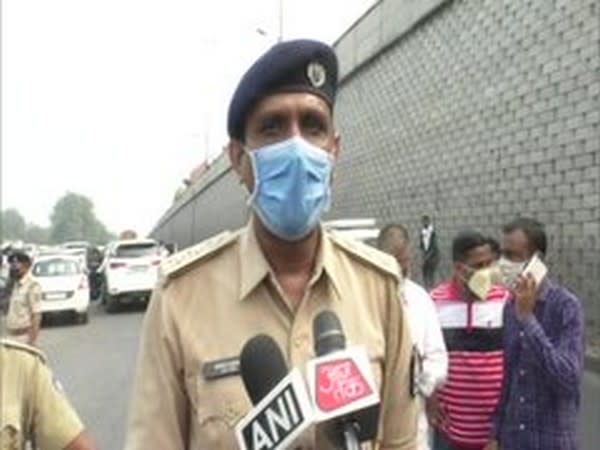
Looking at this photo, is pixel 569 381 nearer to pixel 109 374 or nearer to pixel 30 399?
pixel 30 399

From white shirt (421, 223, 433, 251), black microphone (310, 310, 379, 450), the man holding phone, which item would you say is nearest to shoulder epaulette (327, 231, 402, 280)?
black microphone (310, 310, 379, 450)

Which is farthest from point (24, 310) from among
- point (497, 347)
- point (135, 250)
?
point (135, 250)

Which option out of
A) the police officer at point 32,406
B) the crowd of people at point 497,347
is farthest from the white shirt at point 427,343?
the police officer at point 32,406

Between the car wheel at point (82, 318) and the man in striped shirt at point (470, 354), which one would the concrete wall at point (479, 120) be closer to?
the man in striped shirt at point (470, 354)

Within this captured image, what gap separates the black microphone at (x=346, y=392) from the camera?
199 centimetres

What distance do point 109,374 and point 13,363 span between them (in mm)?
12091

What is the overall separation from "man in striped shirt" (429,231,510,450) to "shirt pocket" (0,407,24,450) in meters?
2.82

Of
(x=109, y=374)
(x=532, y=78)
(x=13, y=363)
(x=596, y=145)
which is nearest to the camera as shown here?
(x=13, y=363)

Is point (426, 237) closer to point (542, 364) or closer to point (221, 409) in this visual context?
point (542, 364)

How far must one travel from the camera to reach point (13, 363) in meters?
3.49

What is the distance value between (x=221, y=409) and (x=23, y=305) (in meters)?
9.61

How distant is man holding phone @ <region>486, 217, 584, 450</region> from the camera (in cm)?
482

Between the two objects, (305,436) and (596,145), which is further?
(596,145)

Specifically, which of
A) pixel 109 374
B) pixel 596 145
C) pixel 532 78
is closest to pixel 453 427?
pixel 596 145
